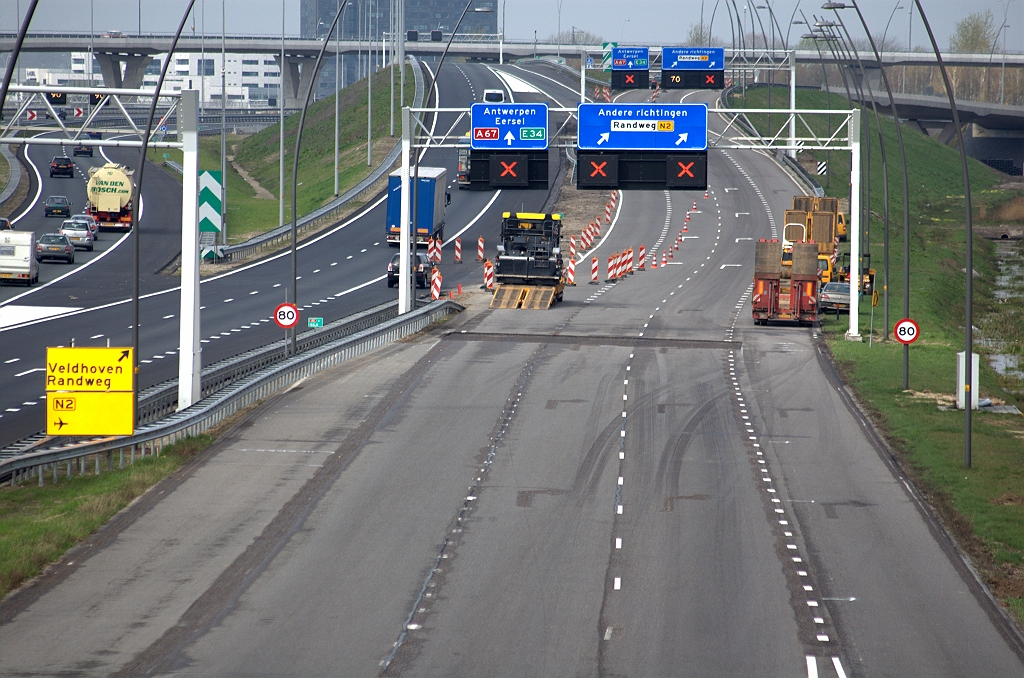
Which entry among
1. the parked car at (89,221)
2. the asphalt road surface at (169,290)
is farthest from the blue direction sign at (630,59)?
the parked car at (89,221)

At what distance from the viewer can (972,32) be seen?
192 meters

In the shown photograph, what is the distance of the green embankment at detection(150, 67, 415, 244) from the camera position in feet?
280

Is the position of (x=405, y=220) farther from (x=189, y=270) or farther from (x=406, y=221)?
(x=189, y=270)

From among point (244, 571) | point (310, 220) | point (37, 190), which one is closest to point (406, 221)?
point (244, 571)

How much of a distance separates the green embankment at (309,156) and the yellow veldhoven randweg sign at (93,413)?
163 feet

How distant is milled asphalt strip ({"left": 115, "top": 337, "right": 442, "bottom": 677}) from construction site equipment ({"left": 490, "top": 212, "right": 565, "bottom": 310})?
21.7m

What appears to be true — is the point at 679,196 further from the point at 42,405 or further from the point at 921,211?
the point at 42,405

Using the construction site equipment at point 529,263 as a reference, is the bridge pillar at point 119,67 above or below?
above

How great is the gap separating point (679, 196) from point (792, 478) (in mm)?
67883

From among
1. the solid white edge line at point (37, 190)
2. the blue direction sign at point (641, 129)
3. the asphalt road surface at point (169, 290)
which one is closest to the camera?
the asphalt road surface at point (169, 290)

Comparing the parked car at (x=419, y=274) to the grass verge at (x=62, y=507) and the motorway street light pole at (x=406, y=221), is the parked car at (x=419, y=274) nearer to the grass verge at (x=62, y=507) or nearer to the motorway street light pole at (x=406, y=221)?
the motorway street light pole at (x=406, y=221)

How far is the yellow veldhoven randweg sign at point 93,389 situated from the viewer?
72.3ft

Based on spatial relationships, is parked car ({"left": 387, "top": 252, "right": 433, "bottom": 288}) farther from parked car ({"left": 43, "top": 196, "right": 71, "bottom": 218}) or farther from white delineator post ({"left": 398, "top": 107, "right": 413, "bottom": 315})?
parked car ({"left": 43, "top": 196, "right": 71, "bottom": 218})

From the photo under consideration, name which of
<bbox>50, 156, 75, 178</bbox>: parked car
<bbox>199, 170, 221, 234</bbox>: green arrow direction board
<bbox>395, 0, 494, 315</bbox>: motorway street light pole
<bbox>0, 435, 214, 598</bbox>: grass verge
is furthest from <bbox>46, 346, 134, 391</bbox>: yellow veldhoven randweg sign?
<bbox>50, 156, 75, 178</bbox>: parked car
